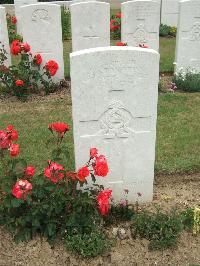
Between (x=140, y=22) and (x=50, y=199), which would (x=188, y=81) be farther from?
(x=50, y=199)

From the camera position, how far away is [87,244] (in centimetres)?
358

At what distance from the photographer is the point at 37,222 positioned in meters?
3.56

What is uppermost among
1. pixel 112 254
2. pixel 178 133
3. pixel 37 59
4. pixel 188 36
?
pixel 188 36

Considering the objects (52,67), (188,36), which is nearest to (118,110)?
(52,67)

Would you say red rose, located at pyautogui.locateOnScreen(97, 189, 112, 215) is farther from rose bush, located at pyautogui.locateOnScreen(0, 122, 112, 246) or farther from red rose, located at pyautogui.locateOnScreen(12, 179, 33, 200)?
red rose, located at pyautogui.locateOnScreen(12, 179, 33, 200)

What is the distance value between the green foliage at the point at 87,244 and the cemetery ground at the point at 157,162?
7cm

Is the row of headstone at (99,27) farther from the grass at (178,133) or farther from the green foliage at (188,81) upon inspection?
the grass at (178,133)

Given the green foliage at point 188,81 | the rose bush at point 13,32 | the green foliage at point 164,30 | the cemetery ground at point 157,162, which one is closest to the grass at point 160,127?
the cemetery ground at point 157,162

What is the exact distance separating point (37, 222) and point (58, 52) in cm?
480

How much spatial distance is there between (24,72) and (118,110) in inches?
160

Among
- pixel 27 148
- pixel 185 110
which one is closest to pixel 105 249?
pixel 27 148

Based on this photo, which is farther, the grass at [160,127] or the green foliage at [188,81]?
the green foliage at [188,81]

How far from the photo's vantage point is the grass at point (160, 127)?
203 inches

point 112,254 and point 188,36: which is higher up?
point 188,36
